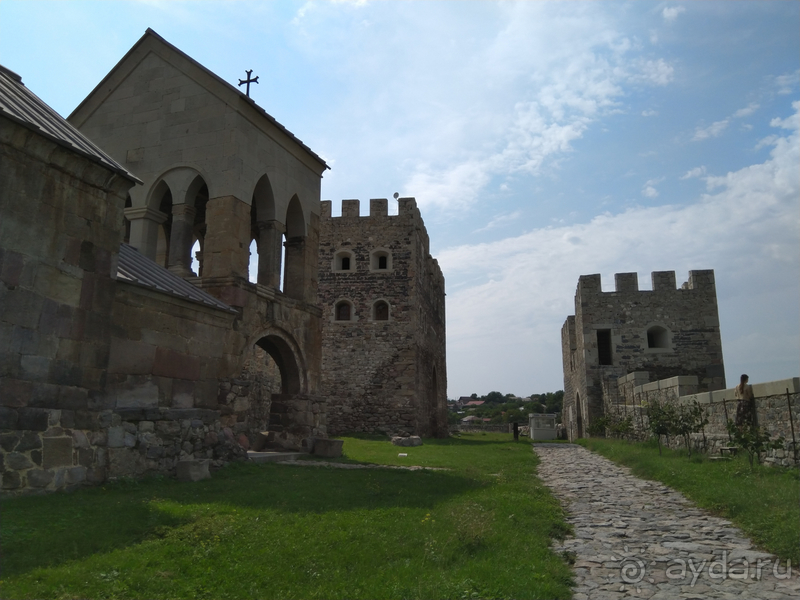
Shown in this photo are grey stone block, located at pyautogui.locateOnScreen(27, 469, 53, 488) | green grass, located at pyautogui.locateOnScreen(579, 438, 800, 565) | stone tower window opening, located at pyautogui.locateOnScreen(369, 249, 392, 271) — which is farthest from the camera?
stone tower window opening, located at pyautogui.locateOnScreen(369, 249, 392, 271)

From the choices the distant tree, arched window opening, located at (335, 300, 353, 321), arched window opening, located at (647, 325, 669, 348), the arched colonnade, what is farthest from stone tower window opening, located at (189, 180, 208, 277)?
the distant tree

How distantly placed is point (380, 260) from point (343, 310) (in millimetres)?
2662

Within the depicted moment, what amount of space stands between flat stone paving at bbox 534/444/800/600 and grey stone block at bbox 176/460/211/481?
5043 mm

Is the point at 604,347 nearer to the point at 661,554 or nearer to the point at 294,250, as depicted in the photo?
the point at 294,250

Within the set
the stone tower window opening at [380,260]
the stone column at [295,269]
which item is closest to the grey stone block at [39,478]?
the stone column at [295,269]

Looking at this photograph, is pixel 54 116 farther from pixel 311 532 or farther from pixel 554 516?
pixel 554 516

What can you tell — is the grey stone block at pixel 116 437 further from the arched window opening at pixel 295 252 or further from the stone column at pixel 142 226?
the arched window opening at pixel 295 252

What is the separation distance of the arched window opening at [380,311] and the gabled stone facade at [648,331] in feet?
27.1

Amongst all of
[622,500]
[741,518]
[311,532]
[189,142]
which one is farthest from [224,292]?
[741,518]

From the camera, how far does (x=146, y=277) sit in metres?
9.20

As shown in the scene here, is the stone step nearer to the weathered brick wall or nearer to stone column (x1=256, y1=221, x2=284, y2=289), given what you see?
stone column (x1=256, y1=221, x2=284, y2=289)

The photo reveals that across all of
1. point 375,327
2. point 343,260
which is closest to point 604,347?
point 375,327

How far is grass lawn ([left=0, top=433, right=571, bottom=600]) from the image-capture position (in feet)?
13.9

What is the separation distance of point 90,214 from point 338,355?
17.4m
